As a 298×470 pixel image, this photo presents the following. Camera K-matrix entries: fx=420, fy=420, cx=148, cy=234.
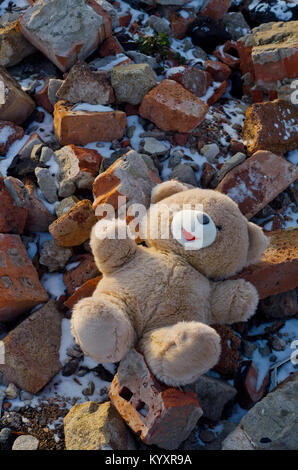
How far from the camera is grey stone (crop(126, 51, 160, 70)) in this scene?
11.8 ft

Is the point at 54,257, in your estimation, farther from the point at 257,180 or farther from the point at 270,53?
the point at 270,53

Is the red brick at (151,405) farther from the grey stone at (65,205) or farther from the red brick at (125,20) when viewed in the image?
the red brick at (125,20)

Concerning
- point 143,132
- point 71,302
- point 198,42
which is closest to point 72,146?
point 143,132

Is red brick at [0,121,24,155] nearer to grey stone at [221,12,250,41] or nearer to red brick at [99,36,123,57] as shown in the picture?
red brick at [99,36,123,57]

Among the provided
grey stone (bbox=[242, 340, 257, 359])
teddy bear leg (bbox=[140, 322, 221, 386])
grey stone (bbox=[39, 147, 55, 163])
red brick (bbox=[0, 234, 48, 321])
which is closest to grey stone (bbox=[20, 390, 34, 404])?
red brick (bbox=[0, 234, 48, 321])

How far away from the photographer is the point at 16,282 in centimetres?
246

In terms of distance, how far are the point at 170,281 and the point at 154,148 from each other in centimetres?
137

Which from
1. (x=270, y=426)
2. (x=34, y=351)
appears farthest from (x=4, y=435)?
(x=270, y=426)

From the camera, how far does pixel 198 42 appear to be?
13.4ft

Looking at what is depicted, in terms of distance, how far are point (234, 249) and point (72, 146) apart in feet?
4.89

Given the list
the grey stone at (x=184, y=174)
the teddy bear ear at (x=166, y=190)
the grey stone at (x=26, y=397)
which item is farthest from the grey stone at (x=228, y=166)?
the grey stone at (x=26, y=397)

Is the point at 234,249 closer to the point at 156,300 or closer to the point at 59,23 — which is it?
the point at 156,300

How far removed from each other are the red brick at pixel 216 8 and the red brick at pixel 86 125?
186 centimetres

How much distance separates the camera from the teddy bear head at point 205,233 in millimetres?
2098
